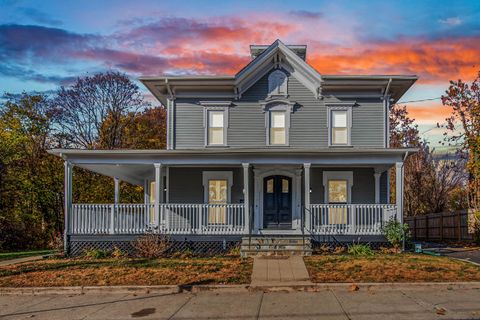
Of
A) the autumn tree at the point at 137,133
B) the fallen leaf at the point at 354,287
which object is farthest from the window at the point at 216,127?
the autumn tree at the point at 137,133

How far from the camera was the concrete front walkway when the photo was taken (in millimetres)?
12531

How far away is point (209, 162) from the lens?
18.7 m

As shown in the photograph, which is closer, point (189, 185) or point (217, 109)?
point (189, 185)

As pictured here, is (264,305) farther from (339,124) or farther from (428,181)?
(428,181)

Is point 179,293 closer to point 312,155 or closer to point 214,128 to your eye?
point 312,155

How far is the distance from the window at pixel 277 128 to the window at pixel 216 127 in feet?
6.62

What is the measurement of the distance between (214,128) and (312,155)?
15.7 feet

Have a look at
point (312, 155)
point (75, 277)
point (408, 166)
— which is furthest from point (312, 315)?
point (408, 166)

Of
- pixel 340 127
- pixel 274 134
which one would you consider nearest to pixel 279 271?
pixel 274 134

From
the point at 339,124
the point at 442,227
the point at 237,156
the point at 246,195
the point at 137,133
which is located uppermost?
the point at 137,133

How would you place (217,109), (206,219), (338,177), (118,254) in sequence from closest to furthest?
1. (118,254)
2. (206,219)
3. (338,177)
4. (217,109)

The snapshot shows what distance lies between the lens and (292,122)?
21047mm

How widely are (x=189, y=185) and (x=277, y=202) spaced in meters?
3.66

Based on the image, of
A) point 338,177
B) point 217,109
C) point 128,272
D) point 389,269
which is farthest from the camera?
point 217,109
